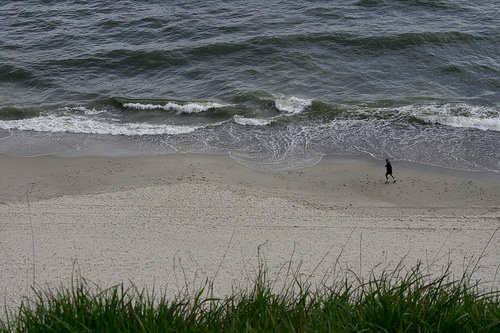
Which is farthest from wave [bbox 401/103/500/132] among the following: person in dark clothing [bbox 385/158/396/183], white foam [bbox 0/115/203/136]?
white foam [bbox 0/115/203/136]

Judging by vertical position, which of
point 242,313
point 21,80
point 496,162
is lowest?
point 496,162

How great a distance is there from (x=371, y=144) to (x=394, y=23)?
37.7ft

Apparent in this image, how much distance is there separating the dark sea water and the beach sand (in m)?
1.25

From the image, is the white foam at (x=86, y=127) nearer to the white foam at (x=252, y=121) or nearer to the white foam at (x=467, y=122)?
the white foam at (x=252, y=121)

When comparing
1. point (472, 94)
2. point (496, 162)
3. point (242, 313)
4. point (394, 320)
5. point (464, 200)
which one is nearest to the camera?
point (394, 320)

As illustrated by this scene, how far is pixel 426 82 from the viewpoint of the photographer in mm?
23703

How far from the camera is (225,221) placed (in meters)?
14.6

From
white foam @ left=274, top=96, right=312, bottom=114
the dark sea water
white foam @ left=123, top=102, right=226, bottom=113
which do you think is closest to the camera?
the dark sea water

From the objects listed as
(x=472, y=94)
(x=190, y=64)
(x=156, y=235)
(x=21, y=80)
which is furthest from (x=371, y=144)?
(x=21, y=80)

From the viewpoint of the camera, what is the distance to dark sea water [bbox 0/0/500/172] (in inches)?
773

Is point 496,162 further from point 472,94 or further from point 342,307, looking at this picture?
point 342,307

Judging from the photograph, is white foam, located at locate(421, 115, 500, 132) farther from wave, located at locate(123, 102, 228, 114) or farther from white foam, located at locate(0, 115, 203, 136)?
white foam, located at locate(0, 115, 203, 136)

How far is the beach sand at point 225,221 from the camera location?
12.5m

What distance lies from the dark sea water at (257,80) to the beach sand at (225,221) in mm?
1250
